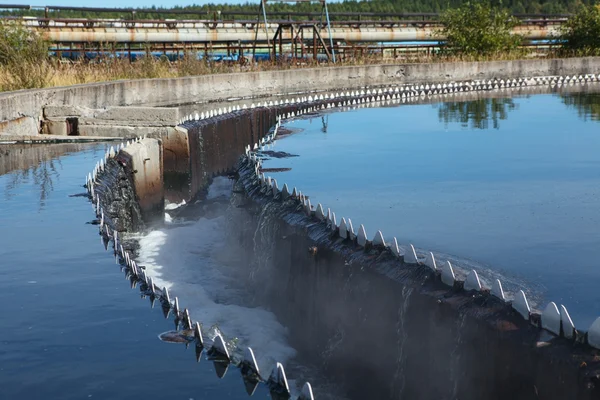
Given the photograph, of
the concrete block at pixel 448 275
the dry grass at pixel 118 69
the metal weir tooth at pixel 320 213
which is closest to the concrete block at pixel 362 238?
the metal weir tooth at pixel 320 213

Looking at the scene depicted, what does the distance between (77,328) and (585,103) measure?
845 inches

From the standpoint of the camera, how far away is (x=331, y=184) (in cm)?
1298

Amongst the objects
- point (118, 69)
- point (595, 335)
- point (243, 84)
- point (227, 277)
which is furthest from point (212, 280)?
point (243, 84)

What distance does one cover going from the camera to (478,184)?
41.7ft

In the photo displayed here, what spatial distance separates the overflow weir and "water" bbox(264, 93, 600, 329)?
76 centimetres

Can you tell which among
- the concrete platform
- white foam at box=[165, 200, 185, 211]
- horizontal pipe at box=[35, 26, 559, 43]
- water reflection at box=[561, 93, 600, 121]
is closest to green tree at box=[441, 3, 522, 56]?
horizontal pipe at box=[35, 26, 559, 43]

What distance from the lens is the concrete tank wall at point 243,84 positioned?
16.0 meters

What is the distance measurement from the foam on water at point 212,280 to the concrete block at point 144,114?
2.38m

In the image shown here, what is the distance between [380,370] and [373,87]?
80.4 feet

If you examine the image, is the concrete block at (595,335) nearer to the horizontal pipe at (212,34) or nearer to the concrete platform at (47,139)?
the concrete platform at (47,139)

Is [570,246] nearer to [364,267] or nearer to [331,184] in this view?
[364,267]

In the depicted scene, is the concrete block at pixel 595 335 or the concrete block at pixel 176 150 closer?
the concrete block at pixel 595 335

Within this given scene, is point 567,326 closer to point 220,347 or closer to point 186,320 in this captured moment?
point 220,347

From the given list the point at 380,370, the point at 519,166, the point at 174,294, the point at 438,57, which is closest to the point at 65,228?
the point at 174,294
